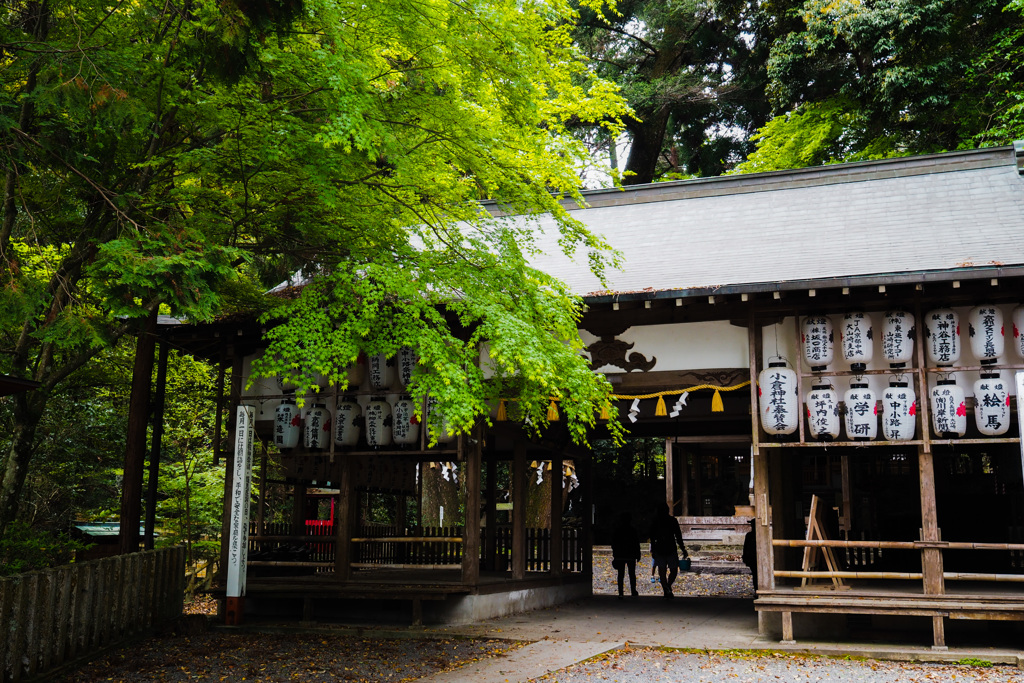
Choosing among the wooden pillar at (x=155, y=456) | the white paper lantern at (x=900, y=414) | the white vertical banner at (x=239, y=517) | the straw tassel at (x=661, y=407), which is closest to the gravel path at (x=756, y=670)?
the white paper lantern at (x=900, y=414)

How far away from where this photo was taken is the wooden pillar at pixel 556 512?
15328mm

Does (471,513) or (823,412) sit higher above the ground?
(823,412)

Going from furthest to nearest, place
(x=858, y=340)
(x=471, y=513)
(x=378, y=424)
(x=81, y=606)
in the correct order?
1. (x=378, y=424)
2. (x=471, y=513)
3. (x=858, y=340)
4. (x=81, y=606)

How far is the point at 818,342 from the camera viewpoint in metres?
10.2

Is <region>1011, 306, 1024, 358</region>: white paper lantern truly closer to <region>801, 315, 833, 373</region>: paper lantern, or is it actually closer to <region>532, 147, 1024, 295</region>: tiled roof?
<region>532, 147, 1024, 295</region>: tiled roof

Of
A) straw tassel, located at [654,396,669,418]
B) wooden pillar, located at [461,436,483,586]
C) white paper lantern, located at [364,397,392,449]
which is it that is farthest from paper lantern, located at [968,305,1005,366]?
white paper lantern, located at [364,397,392,449]

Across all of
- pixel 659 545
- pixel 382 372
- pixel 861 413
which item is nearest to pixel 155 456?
pixel 382 372

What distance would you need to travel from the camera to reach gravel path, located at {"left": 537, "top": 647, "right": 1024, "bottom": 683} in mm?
8031

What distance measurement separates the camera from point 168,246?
697 cm

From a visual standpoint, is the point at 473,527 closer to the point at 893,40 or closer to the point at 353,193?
the point at 353,193

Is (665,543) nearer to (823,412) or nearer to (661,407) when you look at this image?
(661,407)

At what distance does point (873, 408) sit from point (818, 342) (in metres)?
1.01

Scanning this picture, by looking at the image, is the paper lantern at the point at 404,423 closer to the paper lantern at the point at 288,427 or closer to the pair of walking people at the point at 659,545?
the paper lantern at the point at 288,427

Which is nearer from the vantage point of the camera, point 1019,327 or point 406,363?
point 1019,327
